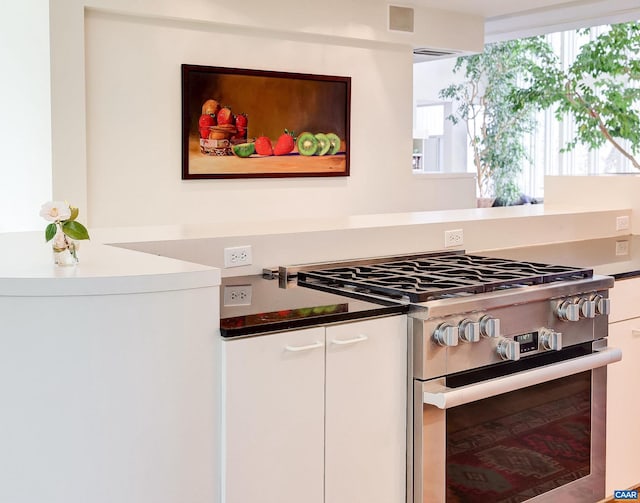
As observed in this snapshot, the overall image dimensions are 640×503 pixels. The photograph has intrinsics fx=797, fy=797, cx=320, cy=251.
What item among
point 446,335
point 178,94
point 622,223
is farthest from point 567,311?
point 178,94

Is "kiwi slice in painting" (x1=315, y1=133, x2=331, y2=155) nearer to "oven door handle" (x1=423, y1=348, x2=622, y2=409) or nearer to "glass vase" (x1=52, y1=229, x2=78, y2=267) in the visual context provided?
"oven door handle" (x1=423, y1=348, x2=622, y2=409)

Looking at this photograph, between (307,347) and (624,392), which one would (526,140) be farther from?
(307,347)

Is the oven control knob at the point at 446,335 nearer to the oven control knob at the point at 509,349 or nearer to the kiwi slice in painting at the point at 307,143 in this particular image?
the oven control knob at the point at 509,349

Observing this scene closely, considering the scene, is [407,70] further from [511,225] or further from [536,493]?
[536,493]

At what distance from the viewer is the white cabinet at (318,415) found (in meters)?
1.85

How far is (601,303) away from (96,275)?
161cm

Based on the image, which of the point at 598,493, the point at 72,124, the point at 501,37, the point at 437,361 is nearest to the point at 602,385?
the point at 598,493

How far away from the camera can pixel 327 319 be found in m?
1.97

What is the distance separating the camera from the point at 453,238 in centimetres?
311

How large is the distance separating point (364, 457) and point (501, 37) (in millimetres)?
6354

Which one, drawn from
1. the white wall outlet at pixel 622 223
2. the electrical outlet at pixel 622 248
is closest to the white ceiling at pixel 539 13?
the white wall outlet at pixel 622 223

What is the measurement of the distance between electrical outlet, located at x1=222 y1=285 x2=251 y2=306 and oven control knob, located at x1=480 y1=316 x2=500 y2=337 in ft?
2.10

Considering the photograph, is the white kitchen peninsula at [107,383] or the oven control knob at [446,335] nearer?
the white kitchen peninsula at [107,383]

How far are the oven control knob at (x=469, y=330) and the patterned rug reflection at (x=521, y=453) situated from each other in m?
0.27
